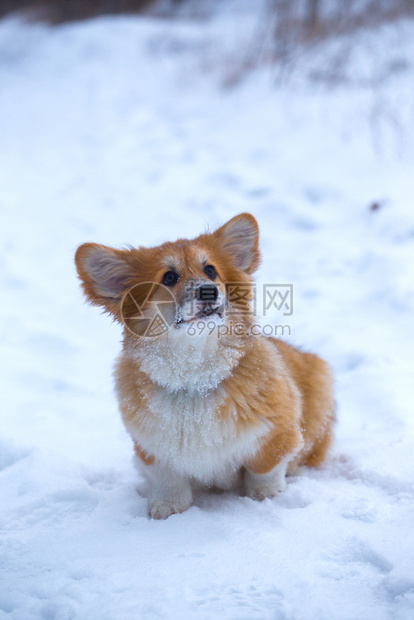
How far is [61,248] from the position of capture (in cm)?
710

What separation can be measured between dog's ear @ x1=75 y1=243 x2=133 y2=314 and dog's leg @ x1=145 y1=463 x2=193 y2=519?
0.94m

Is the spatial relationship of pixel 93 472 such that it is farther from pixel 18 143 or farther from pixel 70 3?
pixel 70 3

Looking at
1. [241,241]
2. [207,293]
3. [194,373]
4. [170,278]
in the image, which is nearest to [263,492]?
[194,373]

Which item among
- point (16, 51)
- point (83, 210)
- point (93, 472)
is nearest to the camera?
point (93, 472)

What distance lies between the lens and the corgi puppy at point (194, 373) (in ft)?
9.41

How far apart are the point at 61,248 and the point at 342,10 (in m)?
7.87

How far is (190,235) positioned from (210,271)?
4.02 m

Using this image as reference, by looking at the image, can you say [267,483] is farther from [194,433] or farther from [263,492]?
[194,433]

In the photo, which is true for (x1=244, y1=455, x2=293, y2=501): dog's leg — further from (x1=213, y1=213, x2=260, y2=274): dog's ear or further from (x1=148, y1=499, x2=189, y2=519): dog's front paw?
(x1=213, y1=213, x2=260, y2=274): dog's ear

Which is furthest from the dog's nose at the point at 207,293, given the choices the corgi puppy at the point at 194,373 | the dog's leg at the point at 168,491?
the dog's leg at the point at 168,491

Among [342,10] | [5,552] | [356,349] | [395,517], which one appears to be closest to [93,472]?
[5,552]

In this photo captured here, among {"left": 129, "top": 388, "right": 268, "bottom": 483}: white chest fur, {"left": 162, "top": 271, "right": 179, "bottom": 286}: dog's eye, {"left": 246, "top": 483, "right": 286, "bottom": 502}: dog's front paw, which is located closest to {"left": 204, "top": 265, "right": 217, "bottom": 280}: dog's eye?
{"left": 162, "top": 271, "right": 179, "bottom": 286}: dog's eye

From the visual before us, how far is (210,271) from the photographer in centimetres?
309

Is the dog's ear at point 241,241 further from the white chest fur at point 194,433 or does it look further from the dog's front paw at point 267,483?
the dog's front paw at point 267,483
